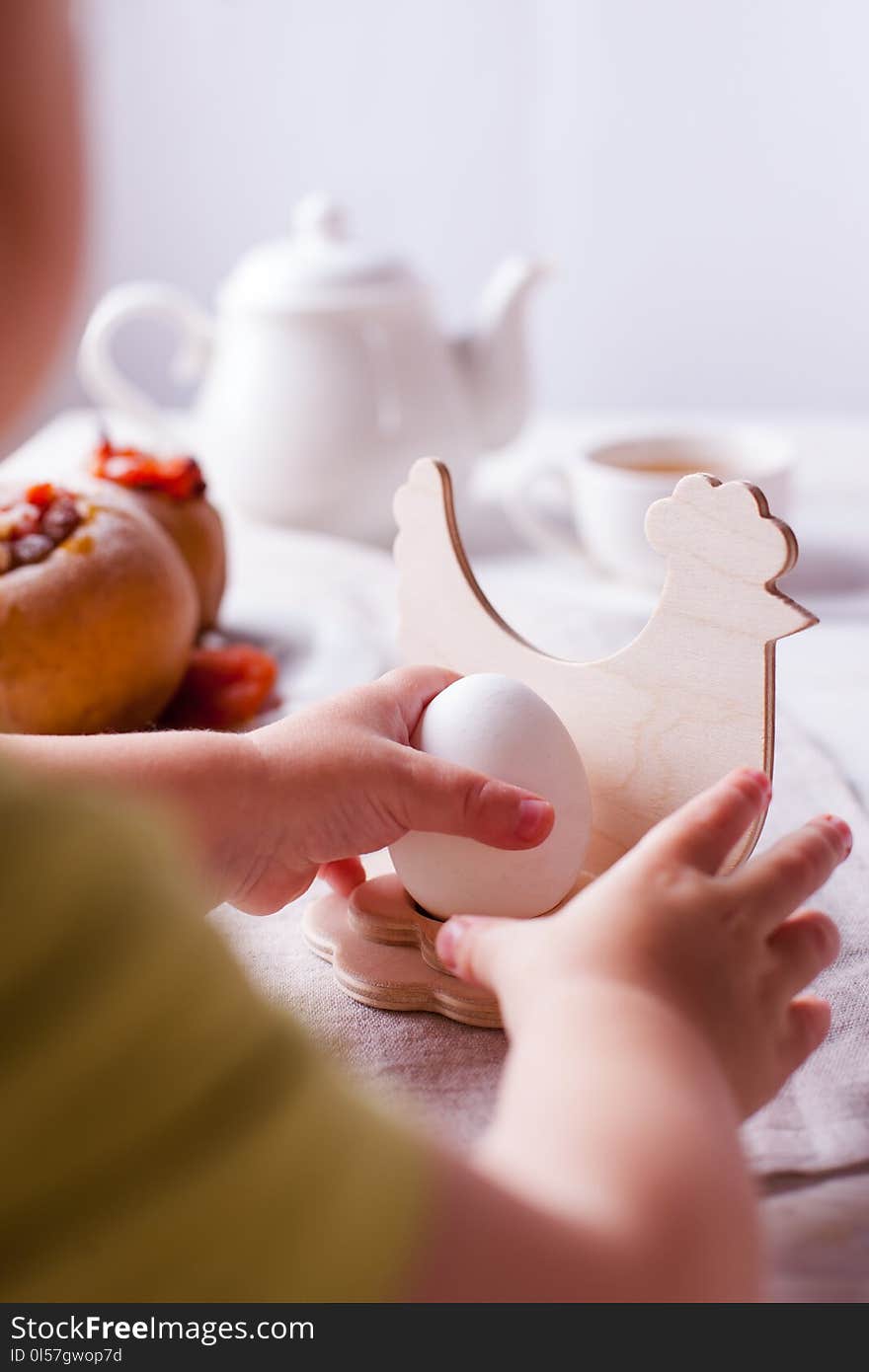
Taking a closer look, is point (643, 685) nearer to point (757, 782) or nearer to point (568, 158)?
point (757, 782)

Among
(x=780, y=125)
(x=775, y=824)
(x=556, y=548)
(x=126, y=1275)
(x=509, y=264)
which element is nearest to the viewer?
(x=126, y=1275)

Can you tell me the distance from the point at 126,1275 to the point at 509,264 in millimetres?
916

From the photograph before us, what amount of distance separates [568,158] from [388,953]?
186 centimetres

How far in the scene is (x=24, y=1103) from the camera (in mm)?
279

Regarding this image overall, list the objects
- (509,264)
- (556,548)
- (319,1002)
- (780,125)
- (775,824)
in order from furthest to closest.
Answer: (780,125) → (509,264) → (556,548) → (775,824) → (319,1002)

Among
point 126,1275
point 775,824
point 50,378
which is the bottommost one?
point 775,824

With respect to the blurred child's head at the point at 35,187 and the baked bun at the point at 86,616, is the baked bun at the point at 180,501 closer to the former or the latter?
the baked bun at the point at 86,616

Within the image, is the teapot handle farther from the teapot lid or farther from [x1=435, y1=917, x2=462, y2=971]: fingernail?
[x1=435, y1=917, x2=462, y2=971]: fingernail

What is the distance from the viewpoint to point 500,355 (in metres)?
1.04

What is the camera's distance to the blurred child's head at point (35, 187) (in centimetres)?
27

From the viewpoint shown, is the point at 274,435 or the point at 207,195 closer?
the point at 274,435

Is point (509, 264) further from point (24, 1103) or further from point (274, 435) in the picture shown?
point (24, 1103)

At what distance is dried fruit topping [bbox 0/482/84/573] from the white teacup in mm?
329
